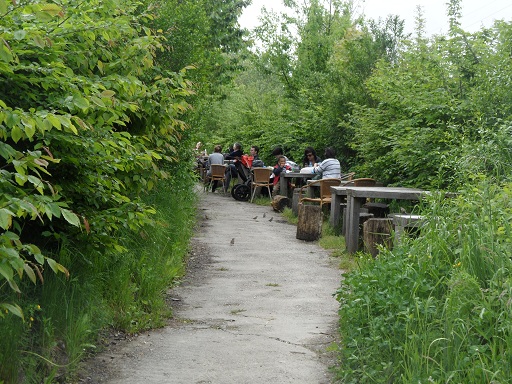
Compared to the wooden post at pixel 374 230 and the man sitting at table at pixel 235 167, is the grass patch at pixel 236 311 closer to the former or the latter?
the wooden post at pixel 374 230

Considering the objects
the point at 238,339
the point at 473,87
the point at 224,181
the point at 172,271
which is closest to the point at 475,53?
the point at 473,87

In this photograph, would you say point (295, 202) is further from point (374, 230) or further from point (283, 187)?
point (374, 230)

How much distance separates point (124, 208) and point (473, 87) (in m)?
6.54

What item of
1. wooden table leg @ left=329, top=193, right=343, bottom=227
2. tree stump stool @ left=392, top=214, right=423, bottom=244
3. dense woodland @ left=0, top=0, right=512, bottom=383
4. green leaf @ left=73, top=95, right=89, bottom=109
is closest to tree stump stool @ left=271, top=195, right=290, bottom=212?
wooden table leg @ left=329, top=193, right=343, bottom=227

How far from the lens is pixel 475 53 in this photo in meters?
11.4

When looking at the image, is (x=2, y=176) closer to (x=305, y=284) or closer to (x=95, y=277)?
(x=95, y=277)

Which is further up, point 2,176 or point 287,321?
point 2,176

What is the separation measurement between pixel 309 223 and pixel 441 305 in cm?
800

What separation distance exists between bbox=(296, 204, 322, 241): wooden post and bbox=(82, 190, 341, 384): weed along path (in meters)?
0.90

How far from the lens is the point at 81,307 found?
5984 mm

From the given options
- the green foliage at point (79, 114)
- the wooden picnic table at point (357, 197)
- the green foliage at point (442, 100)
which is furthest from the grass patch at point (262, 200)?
the green foliage at point (79, 114)

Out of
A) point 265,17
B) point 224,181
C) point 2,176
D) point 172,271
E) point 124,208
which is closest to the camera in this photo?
point 2,176

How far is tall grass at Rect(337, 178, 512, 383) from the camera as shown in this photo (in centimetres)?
441

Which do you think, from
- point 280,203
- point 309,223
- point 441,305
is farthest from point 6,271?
point 280,203
